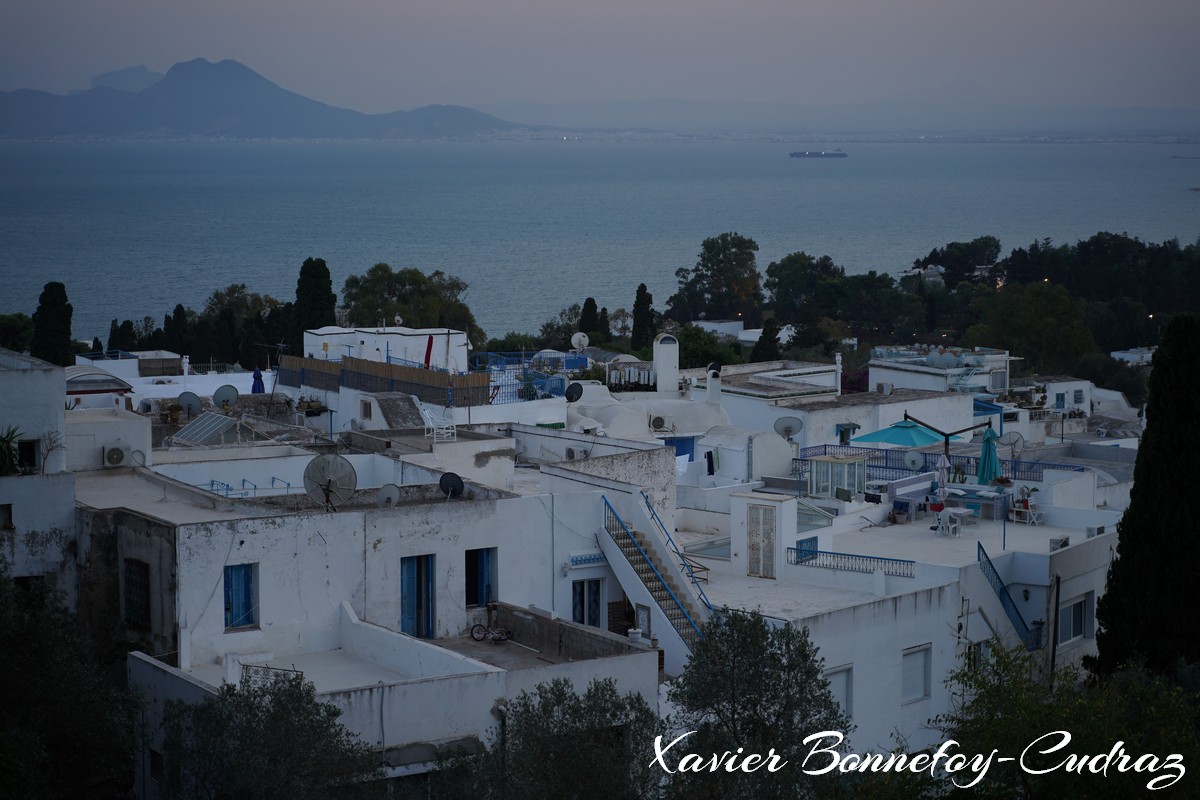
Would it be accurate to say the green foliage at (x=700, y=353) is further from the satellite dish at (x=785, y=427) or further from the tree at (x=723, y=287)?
the tree at (x=723, y=287)

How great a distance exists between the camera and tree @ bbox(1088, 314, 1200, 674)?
2064cm

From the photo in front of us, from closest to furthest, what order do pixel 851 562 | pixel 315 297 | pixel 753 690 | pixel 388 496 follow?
pixel 753 690 < pixel 388 496 < pixel 851 562 < pixel 315 297

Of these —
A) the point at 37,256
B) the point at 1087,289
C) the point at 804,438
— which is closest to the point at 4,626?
the point at 804,438

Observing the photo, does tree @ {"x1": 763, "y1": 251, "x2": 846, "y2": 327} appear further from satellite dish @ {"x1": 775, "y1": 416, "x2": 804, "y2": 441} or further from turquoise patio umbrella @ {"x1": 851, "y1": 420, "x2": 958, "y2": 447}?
turquoise patio umbrella @ {"x1": 851, "y1": 420, "x2": 958, "y2": 447}

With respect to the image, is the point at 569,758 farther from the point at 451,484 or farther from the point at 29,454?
the point at 29,454

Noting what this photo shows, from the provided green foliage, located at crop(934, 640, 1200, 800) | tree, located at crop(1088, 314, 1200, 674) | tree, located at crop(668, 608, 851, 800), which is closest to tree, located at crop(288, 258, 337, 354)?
tree, located at crop(1088, 314, 1200, 674)

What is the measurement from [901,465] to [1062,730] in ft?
47.6

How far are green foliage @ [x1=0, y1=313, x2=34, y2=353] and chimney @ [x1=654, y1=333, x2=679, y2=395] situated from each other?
30.1m

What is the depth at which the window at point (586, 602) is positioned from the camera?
67.7ft

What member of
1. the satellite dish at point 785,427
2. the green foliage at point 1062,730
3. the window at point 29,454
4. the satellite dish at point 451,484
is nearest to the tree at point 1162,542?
the green foliage at point 1062,730

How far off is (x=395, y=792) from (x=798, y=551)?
9.47m

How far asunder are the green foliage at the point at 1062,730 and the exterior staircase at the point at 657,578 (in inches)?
174

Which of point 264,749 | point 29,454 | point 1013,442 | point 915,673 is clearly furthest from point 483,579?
point 1013,442

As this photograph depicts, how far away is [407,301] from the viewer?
79.4 m
